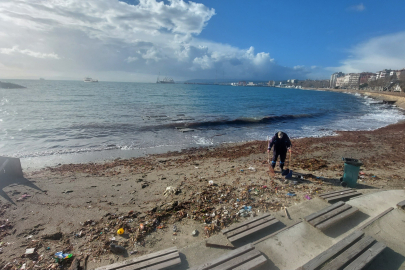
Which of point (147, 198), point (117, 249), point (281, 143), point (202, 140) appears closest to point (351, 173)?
point (281, 143)

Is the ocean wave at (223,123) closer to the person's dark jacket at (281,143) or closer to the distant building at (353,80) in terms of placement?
the person's dark jacket at (281,143)

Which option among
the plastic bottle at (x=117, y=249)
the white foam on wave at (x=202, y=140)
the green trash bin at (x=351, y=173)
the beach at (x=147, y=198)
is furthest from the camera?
the white foam on wave at (x=202, y=140)

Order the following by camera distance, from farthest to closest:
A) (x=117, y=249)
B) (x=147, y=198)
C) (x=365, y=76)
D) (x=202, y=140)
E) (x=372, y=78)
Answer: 1. (x=365, y=76)
2. (x=372, y=78)
3. (x=202, y=140)
4. (x=147, y=198)
5. (x=117, y=249)

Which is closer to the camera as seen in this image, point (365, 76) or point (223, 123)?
point (223, 123)

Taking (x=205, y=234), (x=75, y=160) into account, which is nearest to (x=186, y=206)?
(x=205, y=234)

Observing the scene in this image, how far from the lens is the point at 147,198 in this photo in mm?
6770

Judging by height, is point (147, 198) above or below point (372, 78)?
below

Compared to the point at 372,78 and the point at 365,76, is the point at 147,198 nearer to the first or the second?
the point at 372,78

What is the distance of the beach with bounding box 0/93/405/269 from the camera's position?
4617mm

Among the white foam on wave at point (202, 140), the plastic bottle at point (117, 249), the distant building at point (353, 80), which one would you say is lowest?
the white foam on wave at point (202, 140)

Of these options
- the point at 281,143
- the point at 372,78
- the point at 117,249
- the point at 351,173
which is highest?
the point at 372,78

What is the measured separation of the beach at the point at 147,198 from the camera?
462 cm

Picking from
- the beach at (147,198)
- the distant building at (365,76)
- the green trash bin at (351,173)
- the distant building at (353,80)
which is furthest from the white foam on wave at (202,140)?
the distant building at (365,76)

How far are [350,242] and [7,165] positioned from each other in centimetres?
1127
